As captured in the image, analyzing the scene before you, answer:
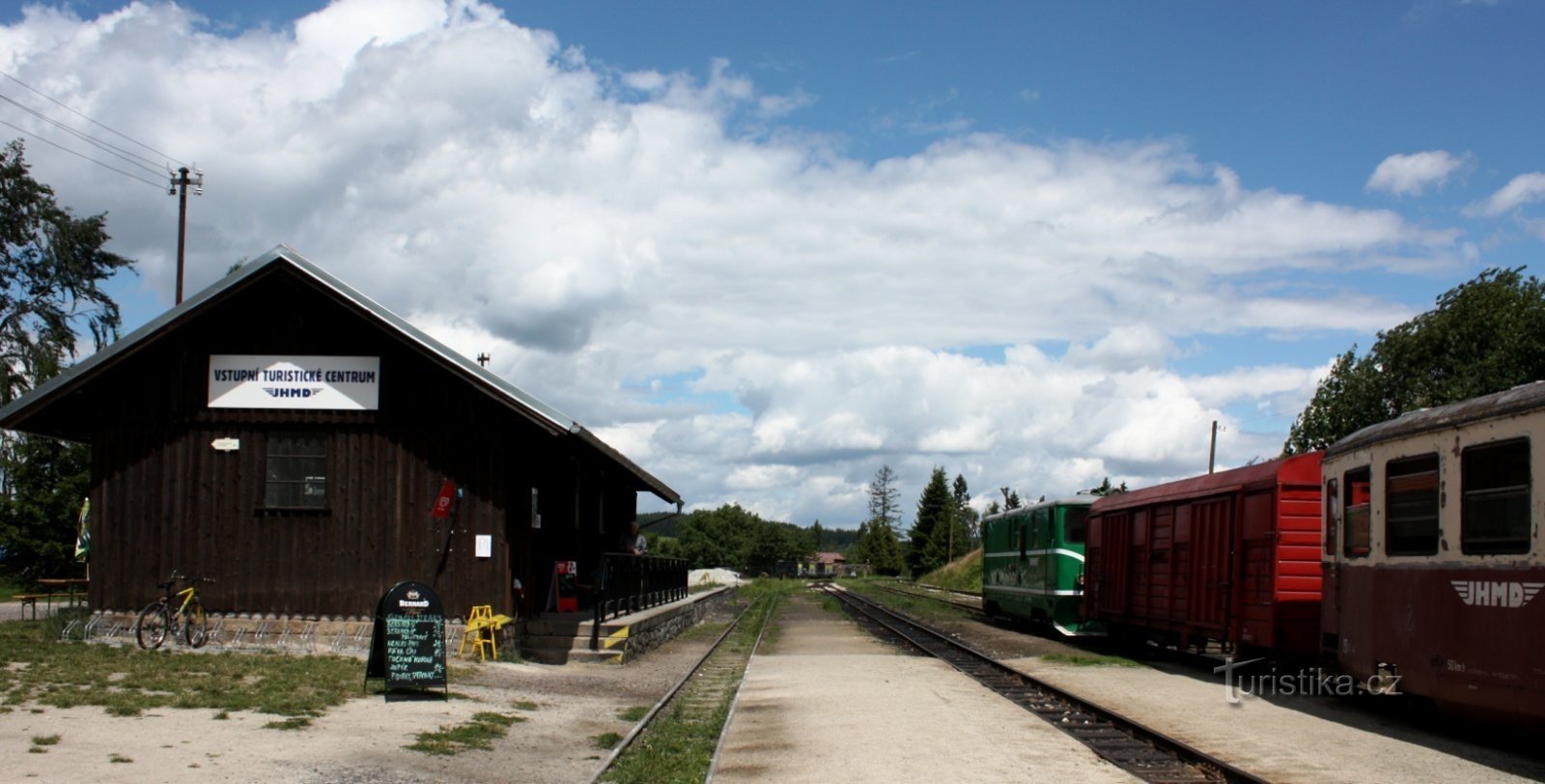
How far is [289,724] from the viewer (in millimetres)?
10766

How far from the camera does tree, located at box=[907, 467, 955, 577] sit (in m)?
108

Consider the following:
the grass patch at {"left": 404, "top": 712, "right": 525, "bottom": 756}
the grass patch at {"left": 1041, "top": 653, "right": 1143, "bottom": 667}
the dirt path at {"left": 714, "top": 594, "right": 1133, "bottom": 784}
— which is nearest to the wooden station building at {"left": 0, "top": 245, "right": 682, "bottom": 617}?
the dirt path at {"left": 714, "top": 594, "right": 1133, "bottom": 784}

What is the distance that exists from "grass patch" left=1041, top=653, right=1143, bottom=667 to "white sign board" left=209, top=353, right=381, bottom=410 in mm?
10924

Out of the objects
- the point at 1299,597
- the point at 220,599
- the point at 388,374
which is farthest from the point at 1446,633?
the point at 220,599

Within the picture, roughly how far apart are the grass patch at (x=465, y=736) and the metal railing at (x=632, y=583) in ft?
19.6

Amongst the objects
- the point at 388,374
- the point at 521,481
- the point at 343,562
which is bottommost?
the point at 343,562

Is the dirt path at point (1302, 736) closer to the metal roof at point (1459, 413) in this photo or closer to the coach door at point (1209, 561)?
the coach door at point (1209, 561)

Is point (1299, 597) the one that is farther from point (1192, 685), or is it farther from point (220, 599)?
point (220, 599)

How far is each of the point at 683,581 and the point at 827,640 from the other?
23.8ft

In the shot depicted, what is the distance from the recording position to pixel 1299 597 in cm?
1495

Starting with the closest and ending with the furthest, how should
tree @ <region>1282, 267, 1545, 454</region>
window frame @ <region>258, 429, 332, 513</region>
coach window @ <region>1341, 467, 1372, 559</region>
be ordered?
coach window @ <region>1341, 467, 1372, 559</region>
window frame @ <region>258, 429, 332, 513</region>
tree @ <region>1282, 267, 1545, 454</region>

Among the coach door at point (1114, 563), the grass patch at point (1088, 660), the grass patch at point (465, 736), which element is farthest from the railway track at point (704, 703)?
the coach door at point (1114, 563)

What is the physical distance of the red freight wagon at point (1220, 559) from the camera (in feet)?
49.2

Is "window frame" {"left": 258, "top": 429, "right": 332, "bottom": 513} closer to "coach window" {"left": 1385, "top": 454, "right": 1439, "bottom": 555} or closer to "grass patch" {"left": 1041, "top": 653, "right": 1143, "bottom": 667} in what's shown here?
"grass patch" {"left": 1041, "top": 653, "right": 1143, "bottom": 667}
